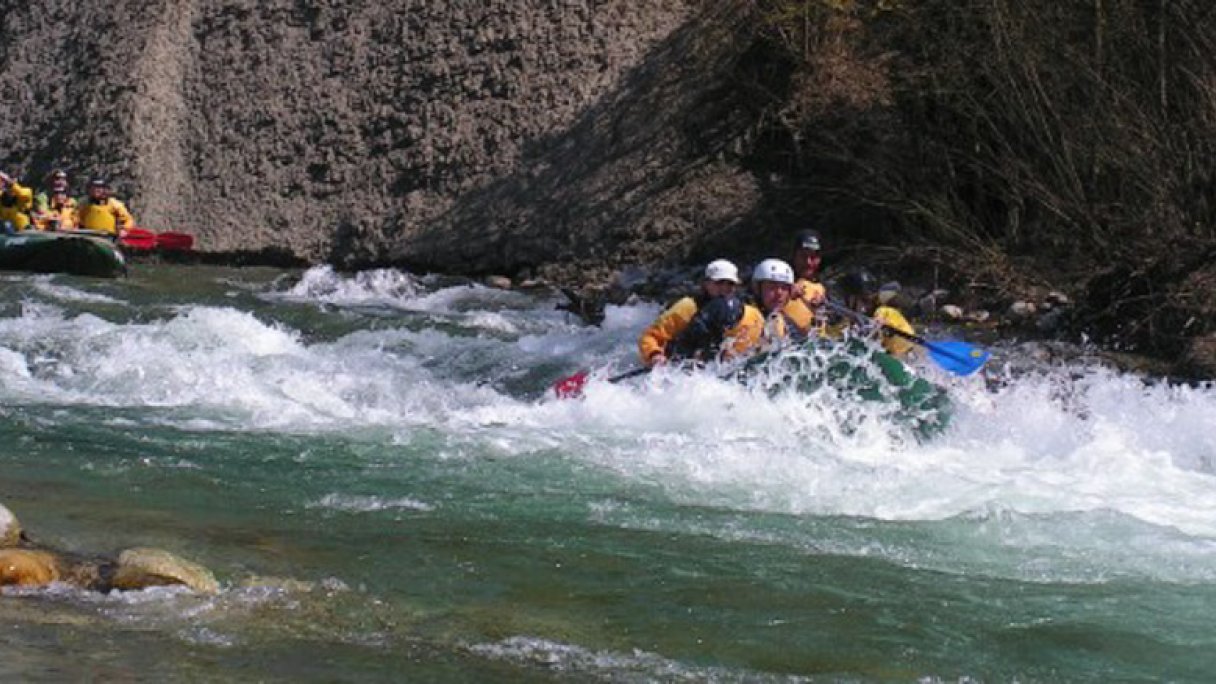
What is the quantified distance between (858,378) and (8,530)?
16.9 feet

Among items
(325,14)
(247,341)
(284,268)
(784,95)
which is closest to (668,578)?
(247,341)

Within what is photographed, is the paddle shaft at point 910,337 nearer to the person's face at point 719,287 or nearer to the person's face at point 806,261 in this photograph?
the person's face at point 719,287

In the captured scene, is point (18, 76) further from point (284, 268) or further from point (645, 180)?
point (645, 180)

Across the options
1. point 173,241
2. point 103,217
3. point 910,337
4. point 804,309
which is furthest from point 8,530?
point 173,241

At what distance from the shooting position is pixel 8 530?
5.98 metres

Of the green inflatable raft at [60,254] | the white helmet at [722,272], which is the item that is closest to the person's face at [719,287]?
the white helmet at [722,272]

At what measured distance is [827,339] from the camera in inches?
390

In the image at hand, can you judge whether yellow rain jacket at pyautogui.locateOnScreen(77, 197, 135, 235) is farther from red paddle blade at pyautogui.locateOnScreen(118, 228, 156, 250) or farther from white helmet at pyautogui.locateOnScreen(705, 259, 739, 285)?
white helmet at pyautogui.locateOnScreen(705, 259, 739, 285)

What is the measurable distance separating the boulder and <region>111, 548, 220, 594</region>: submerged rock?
0.22m

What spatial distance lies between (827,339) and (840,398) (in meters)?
0.36

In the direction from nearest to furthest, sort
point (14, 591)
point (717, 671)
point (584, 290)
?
1. point (717, 671)
2. point (14, 591)
3. point (584, 290)

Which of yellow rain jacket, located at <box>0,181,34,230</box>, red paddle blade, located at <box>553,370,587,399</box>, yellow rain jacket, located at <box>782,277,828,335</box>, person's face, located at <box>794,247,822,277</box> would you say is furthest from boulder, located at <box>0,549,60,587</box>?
Result: yellow rain jacket, located at <box>0,181,34,230</box>

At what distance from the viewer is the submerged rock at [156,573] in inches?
222

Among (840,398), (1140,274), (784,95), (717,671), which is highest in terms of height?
(784,95)
